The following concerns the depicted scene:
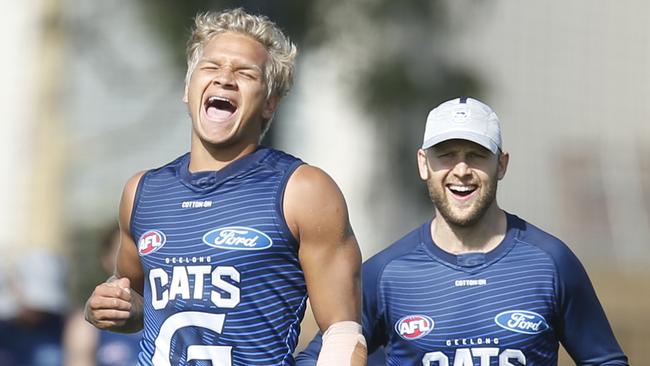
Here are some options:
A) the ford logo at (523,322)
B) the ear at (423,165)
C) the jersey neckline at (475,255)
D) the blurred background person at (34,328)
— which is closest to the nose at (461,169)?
the ear at (423,165)

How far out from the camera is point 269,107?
193 inches

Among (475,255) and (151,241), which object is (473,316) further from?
(151,241)

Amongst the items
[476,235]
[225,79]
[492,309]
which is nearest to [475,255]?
[476,235]

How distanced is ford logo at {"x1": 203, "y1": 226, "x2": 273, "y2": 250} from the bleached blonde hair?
443mm

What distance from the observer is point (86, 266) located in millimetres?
14336

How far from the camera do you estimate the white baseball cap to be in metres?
5.46

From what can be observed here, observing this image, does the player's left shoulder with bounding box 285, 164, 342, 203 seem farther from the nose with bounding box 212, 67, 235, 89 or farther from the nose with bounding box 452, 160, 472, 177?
the nose with bounding box 452, 160, 472, 177

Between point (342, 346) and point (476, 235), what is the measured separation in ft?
3.38

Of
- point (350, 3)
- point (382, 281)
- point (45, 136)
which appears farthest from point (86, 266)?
point (382, 281)

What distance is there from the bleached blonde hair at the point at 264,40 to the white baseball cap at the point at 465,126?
2.47 feet

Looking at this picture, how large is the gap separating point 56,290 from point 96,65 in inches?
165

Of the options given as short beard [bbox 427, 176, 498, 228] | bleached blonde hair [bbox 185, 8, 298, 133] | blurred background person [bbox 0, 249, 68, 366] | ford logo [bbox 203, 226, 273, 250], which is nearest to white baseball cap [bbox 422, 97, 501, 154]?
short beard [bbox 427, 176, 498, 228]

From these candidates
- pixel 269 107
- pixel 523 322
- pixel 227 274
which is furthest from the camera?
pixel 523 322

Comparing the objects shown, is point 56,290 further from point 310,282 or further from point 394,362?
point 310,282
